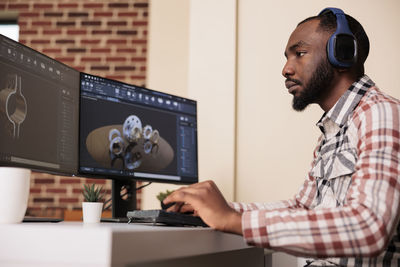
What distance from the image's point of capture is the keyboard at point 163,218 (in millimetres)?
1243

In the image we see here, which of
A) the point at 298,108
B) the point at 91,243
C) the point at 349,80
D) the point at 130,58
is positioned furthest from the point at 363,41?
the point at 130,58

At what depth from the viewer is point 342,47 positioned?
145 centimetres

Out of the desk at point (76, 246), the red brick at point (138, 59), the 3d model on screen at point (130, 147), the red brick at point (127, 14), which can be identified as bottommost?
the desk at point (76, 246)

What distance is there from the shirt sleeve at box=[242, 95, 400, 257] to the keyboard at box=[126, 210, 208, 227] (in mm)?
226

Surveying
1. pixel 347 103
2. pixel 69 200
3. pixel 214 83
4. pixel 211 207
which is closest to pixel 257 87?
pixel 214 83

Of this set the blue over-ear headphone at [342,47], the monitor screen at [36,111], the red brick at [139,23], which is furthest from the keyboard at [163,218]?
the red brick at [139,23]

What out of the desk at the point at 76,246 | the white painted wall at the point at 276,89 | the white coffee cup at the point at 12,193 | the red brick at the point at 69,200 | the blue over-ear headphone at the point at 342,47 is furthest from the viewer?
the red brick at the point at 69,200

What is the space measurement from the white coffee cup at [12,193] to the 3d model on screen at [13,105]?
1.02 ft

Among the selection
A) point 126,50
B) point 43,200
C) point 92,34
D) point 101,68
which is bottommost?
point 43,200

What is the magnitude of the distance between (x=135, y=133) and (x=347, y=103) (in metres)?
0.78

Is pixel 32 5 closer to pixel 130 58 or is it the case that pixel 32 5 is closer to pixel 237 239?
pixel 130 58

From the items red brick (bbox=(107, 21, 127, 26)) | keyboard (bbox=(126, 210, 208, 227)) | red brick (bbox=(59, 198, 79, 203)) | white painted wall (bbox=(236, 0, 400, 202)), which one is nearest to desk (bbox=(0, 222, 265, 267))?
keyboard (bbox=(126, 210, 208, 227))

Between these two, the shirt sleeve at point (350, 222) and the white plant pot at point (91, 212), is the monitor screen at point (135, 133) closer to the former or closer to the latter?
the white plant pot at point (91, 212)

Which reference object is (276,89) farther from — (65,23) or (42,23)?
(42,23)
